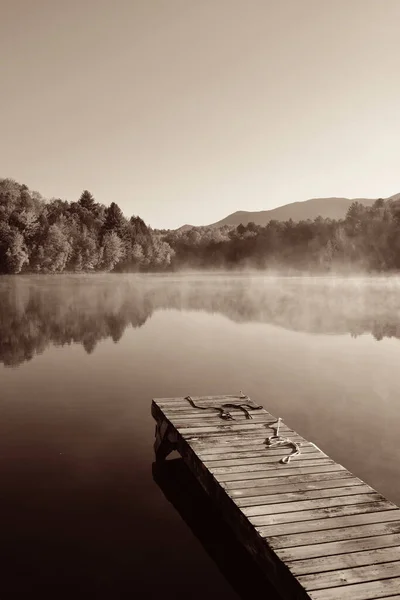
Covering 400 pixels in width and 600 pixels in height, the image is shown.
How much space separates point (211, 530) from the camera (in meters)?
9.92

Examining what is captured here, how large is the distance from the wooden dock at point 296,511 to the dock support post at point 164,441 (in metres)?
0.06

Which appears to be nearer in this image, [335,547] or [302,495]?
[335,547]

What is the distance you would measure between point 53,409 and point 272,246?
157 metres

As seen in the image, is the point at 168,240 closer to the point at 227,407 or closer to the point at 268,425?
the point at 227,407

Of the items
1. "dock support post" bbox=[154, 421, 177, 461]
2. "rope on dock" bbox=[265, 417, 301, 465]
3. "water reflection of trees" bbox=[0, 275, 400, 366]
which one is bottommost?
"water reflection of trees" bbox=[0, 275, 400, 366]

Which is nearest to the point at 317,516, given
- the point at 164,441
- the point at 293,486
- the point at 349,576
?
the point at 293,486

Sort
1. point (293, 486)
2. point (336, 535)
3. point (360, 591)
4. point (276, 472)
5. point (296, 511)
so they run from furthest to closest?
point (276, 472) < point (293, 486) < point (296, 511) < point (336, 535) < point (360, 591)

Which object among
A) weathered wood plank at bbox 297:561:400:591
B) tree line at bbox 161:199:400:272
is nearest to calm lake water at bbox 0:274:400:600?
weathered wood plank at bbox 297:561:400:591

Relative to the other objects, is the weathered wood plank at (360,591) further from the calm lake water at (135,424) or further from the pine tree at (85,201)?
the pine tree at (85,201)

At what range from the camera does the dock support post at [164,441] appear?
12305 millimetres

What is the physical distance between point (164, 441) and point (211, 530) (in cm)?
302

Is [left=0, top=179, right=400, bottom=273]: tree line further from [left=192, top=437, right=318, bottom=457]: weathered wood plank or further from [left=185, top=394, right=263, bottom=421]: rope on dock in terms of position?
[left=192, top=437, right=318, bottom=457]: weathered wood plank

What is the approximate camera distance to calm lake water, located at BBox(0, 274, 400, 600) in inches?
338

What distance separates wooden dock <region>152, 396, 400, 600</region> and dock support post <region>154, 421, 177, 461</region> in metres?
0.06
